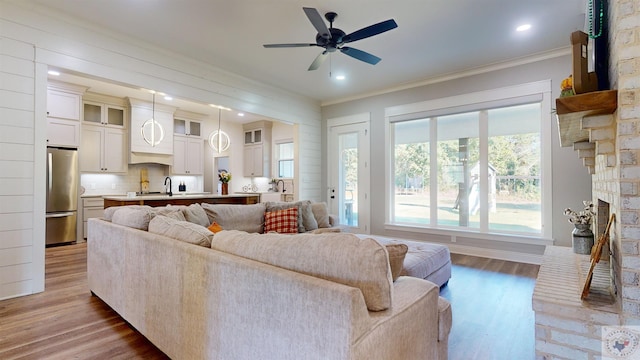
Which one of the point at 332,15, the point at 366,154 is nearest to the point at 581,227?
the point at 332,15

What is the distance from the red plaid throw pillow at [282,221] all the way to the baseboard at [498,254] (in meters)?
2.68

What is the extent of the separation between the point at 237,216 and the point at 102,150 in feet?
13.5

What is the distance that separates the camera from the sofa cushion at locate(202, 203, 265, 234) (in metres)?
3.46

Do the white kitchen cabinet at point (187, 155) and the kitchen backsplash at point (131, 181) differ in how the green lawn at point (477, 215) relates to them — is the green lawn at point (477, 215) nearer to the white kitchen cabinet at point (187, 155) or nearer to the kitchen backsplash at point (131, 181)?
the white kitchen cabinet at point (187, 155)

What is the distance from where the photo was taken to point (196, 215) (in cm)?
315

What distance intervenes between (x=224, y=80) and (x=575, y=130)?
4.32m

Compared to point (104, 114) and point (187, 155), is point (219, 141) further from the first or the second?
point (104, 114)

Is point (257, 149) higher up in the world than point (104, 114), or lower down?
lower down

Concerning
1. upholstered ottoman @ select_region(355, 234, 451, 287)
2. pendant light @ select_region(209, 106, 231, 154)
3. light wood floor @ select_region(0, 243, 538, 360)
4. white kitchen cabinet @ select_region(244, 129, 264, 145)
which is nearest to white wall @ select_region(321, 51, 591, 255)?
light wood floor @ select_region(0, 243, 538, 360)

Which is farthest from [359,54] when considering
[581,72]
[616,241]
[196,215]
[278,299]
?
[278,299]

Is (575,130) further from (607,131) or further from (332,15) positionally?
(332,15)

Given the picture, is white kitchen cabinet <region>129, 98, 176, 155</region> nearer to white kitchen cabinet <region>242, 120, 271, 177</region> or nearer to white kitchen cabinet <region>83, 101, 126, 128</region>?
white kitchen cabinet <region>83, 101, 126, 128</region>

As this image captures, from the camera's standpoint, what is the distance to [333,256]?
1154mm

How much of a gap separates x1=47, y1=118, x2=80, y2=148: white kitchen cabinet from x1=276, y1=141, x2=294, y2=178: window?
420 cm
